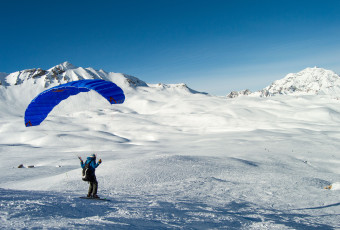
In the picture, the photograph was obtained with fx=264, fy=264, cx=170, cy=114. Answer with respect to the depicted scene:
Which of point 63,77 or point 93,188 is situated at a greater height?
point 63,77

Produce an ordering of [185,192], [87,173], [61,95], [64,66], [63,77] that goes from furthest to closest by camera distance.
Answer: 1. [64,66]
2. [63,77]
3. [61,95]
4. [185,192]
5. [87,173]

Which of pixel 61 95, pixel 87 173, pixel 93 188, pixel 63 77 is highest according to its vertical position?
pixel 63 77

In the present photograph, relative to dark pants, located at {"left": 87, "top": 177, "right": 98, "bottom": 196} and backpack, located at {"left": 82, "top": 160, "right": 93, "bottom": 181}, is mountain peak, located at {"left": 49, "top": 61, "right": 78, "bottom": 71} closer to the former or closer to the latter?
backpack, located at {"left": 82, "top": 160, "right": 93, "bottom": 181}

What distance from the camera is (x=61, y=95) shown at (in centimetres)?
1719

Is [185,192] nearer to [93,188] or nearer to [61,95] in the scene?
[93,188]

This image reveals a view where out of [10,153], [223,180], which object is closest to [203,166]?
[223,180]

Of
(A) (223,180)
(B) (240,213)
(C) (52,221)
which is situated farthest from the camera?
(A) (223,180)

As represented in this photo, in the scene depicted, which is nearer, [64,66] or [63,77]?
[63,77]

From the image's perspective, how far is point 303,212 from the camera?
9859mm

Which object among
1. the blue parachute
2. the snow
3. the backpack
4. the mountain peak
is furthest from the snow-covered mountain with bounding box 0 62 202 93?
the backpack

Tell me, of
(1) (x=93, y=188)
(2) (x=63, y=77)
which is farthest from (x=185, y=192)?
(2) (x=63, y=77)

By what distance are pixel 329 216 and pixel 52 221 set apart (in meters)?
9.14

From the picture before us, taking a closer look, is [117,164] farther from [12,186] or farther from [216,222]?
[216,222]

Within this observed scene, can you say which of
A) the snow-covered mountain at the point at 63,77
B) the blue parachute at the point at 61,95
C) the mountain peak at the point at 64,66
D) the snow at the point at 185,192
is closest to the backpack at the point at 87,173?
the snow at the point at 185,192
